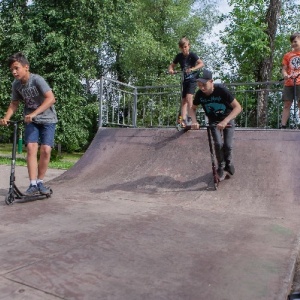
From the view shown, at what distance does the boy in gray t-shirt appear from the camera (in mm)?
4508

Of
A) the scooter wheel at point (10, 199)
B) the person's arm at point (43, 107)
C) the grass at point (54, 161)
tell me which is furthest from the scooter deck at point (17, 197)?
the grass at point (54, 161)

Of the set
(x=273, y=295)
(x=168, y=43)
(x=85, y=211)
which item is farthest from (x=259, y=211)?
(x=168, y=43)

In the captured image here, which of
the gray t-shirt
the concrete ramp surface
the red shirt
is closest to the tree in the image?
the red shirt

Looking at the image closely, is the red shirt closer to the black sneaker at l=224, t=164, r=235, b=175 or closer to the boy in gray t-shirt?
the black sneaker at l=224, t=164, r=235, b=175

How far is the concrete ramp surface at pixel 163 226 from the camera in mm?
2064

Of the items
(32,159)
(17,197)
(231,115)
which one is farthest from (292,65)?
(17,197)

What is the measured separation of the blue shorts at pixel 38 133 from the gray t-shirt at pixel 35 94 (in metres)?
0.08

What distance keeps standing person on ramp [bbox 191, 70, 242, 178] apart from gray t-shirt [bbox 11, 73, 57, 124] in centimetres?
187

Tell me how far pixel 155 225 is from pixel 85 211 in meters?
0.87

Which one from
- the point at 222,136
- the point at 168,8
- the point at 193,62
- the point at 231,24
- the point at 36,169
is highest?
the point at 168,8

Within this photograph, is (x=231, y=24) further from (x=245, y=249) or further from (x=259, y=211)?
(x=245, y=249)

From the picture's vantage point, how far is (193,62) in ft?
22.2

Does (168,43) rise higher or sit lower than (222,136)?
higher

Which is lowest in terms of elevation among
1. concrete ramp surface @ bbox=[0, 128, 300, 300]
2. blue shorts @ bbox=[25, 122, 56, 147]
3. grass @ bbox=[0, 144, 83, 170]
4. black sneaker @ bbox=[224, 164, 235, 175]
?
grass @ bbox=[0, 144, 83, 170]
